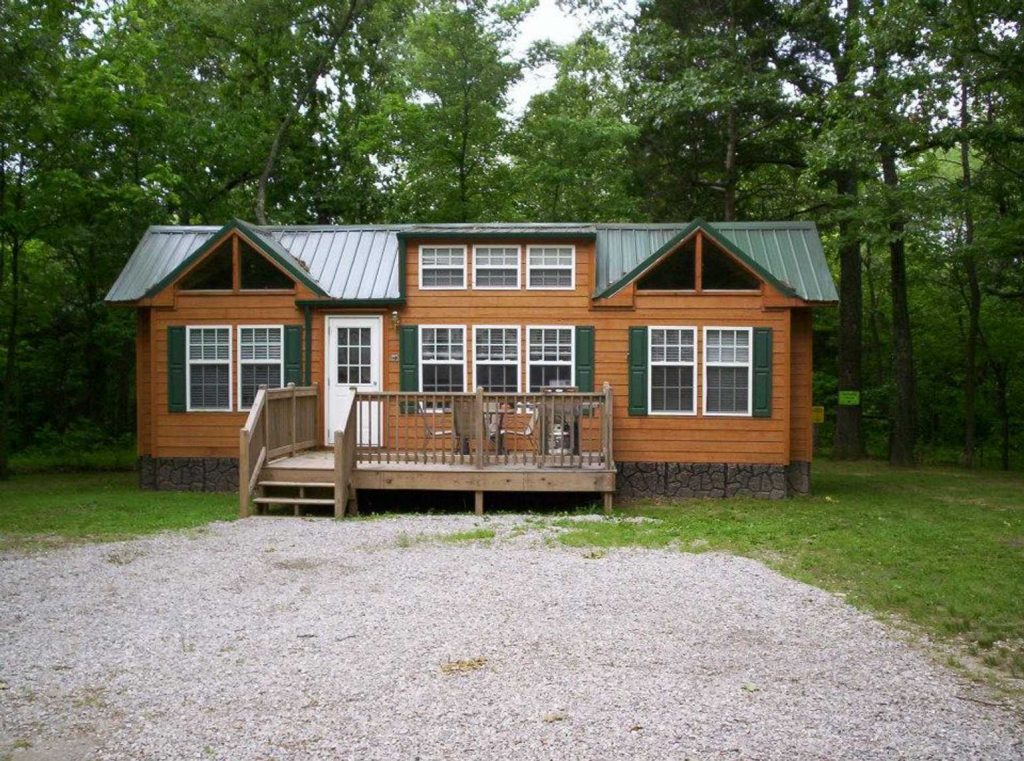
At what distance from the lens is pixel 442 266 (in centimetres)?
1363

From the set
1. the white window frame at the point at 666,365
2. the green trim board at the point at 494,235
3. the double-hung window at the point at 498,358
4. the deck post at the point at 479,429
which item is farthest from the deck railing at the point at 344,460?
the white window frame at the point at 666,365

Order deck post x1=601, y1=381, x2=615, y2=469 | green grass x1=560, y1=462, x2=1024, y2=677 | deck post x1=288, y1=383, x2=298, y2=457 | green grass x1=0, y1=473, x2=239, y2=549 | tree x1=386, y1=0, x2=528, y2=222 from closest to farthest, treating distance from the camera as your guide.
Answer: green grass x1=560, y1=462, x2=1024, y2=677, green grass x1=0, y1=473, x2=239, y2=549, deck post x1=601, y1=381, x2=615, y2=469, deck post x1=288, y1=383, x2=298, y2=457, tree x1=386, y1=0, x2=528, y2=222

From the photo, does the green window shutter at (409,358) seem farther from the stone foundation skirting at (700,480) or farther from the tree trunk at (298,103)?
the tree trunk at (298,103)

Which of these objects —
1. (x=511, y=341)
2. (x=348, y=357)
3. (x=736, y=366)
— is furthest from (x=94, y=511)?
(x=736, y=366)

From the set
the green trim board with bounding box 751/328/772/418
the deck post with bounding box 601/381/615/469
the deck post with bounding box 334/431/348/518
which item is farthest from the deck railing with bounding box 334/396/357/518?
the green trim board with bounding box 751/328/772/418

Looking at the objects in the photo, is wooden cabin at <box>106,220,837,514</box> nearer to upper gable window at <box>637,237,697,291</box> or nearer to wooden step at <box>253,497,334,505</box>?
upper gable window at <box>637,237,697,291</box>

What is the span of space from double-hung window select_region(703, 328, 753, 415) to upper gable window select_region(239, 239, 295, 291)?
6346mm

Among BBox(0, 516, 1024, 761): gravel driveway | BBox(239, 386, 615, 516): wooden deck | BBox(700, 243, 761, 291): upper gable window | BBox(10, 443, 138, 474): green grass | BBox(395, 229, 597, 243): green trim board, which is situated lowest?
BBox(10, 443, 138, 474): green grass

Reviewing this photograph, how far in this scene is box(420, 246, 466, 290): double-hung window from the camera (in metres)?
13.6

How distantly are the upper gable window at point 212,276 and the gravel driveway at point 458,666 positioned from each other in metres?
6.21

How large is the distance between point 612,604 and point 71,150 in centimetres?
1521

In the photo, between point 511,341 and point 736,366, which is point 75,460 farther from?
point 736,366

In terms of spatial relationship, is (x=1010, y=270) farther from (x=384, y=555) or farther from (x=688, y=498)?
(x=384, y=555)

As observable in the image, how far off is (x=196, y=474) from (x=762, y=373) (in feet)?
28.1
